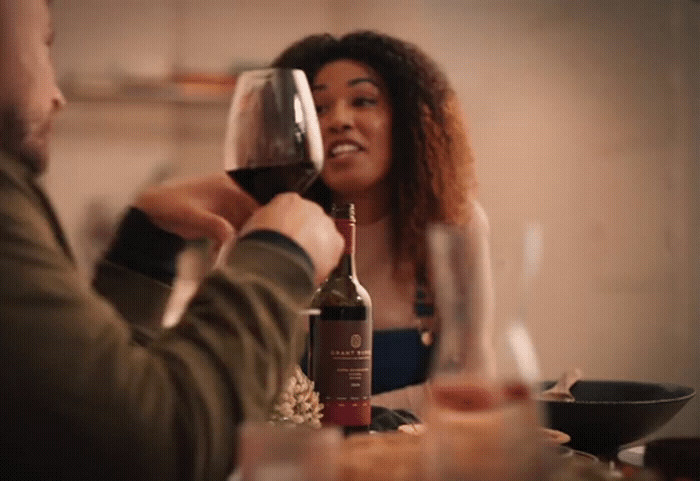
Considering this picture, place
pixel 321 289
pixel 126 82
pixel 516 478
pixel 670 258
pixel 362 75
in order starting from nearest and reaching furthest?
pixel 516 478
pixel 321 289
pixel 362 75
pixel 126 82
pixel 670 258

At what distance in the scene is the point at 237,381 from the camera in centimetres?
51

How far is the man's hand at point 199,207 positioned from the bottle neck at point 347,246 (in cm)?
12

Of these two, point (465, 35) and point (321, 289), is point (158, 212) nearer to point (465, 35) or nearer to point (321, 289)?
point (321, 289)

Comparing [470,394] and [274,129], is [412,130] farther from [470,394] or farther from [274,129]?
[470,394]

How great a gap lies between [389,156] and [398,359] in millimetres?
616

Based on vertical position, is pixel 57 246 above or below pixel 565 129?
below

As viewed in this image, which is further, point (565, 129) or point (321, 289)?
point (565, 129)

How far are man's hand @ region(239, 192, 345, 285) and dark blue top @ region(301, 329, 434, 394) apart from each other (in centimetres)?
114

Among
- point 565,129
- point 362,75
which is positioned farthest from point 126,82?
point 565,129

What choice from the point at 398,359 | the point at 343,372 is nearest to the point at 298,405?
the point at 343,372

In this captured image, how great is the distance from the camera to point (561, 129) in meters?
2.98

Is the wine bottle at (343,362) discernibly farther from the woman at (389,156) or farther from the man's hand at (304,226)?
the woman at (389,156)

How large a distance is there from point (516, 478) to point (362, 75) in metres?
1.73

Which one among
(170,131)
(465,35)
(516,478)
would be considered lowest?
(516,478)
